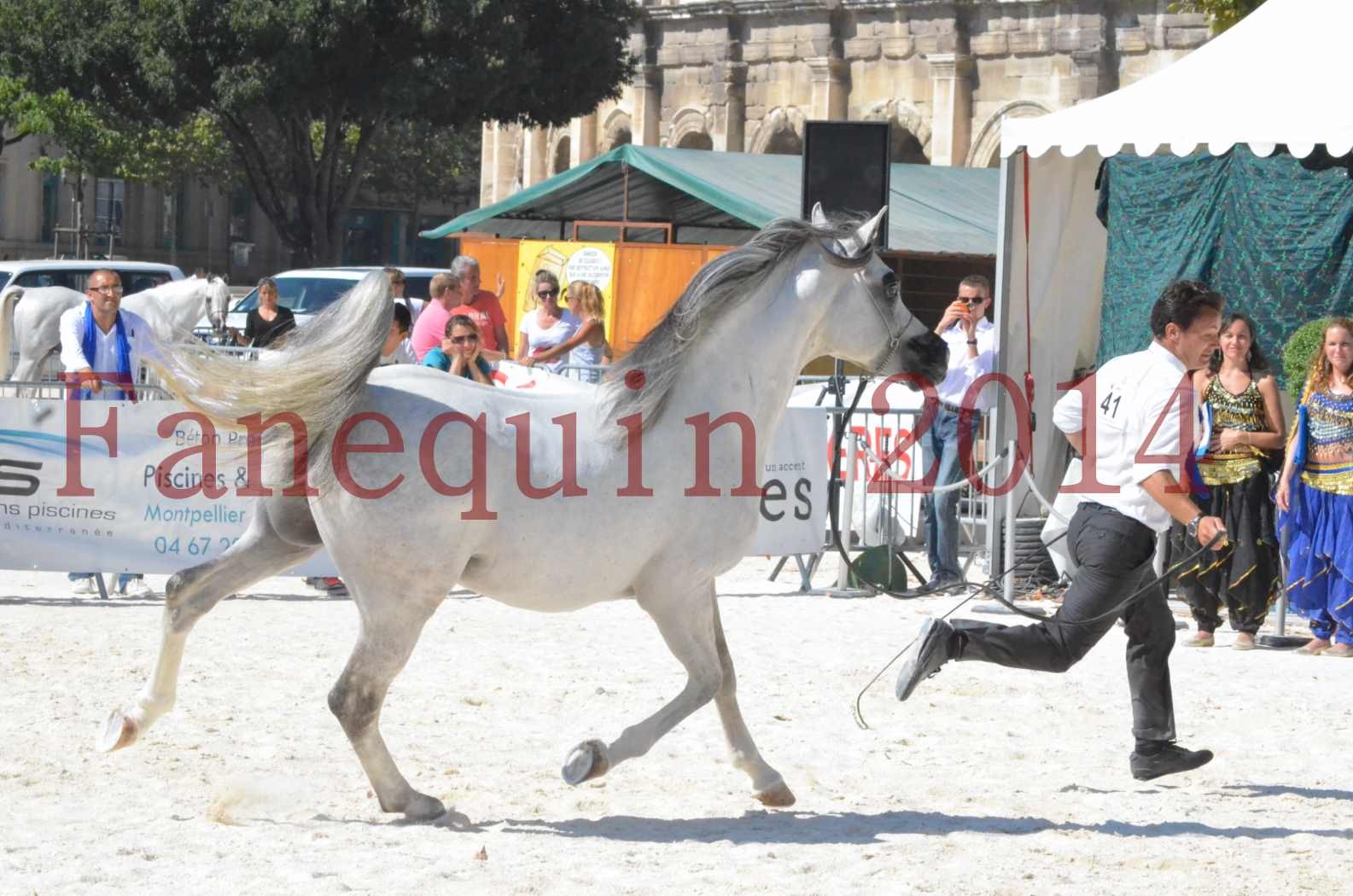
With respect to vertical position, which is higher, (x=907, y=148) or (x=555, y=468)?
(x=907, y=148)

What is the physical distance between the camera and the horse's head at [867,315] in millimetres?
6680

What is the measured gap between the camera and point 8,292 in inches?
662

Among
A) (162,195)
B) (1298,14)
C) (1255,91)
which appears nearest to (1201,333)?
(1255,91)

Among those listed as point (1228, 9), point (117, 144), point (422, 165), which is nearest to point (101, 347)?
point (1228, 9)

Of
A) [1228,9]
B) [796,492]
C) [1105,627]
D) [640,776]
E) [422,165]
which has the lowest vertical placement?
[640,776]

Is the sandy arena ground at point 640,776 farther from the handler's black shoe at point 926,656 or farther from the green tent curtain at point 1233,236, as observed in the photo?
the green tent curtain at point 1233,236

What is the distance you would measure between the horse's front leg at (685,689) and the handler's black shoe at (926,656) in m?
0.61

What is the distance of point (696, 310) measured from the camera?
6.52 meters

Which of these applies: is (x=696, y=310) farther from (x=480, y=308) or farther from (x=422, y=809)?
(x=480, y=308)

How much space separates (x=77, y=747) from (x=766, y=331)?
10.1ft

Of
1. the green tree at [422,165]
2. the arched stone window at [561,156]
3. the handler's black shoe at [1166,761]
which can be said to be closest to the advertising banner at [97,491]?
the handler's black shoe at [1166,761]

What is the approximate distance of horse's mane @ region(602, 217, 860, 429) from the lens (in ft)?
21.0

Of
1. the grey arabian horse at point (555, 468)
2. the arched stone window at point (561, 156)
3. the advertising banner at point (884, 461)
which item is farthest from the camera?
the arched stone window at point (561, 156)

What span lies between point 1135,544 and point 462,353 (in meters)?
5.01
